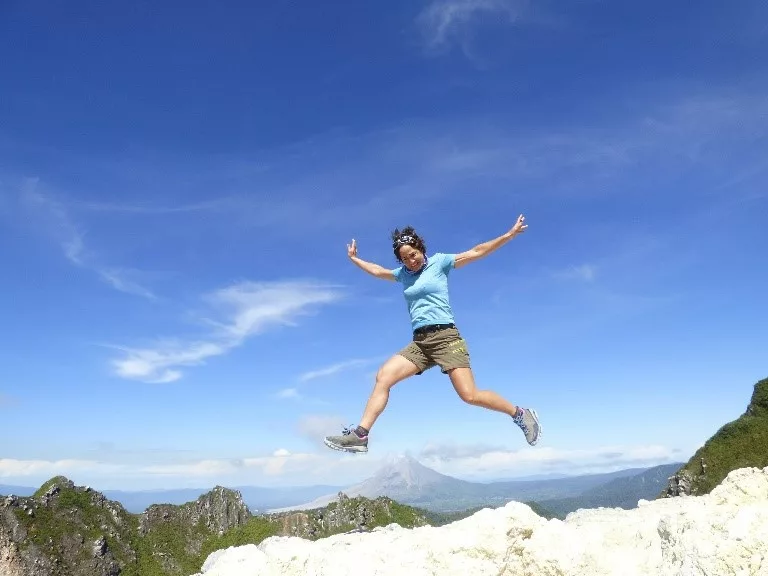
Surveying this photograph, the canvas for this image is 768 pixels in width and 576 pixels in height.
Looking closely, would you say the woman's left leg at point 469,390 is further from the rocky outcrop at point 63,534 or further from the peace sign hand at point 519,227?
the rocky outcrop at point 63,534

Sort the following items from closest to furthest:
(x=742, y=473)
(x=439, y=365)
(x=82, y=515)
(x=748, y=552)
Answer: (x=748, y=552)
(x=742, y=473)
(x=439, y=365)
(x=82, y=515)

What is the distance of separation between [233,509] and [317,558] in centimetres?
15547

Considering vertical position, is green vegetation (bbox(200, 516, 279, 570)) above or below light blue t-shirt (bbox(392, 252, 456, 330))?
below

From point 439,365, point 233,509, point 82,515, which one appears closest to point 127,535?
point 82,515

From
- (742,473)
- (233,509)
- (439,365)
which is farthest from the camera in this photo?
(233,509)

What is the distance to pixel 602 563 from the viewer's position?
5137 millimetres

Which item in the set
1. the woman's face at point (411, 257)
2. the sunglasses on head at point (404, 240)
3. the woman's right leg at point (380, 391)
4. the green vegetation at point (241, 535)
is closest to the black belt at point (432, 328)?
the woman's right leg at point (380, 391)

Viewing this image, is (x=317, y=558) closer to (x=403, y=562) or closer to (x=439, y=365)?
(x=403, y=562)

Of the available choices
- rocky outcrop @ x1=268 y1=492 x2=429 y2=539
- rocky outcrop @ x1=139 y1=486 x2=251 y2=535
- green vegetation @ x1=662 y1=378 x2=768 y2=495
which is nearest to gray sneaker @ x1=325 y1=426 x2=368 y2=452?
green vegetation @ x1=662 y1=378 x2=768 y2=495

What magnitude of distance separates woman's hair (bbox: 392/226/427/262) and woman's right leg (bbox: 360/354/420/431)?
1.78m

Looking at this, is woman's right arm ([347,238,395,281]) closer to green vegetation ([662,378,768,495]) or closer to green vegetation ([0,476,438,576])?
green vegetation ([662,378,768,495])

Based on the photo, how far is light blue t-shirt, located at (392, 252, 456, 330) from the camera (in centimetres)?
863

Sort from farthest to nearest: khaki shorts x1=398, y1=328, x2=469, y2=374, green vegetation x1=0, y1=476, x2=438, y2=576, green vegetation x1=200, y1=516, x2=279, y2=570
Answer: green vegetation x1=200, y1=516, x2=279, y2=570, green vegetation x1=0, y1=476, x2=438, y2=576, khaki shorts x1=398, y1=328, x2=469, y2=374

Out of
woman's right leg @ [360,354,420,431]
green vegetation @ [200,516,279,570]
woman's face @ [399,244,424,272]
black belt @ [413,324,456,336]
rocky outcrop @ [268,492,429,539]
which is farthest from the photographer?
green vegetation @ [200,516,279,570]
